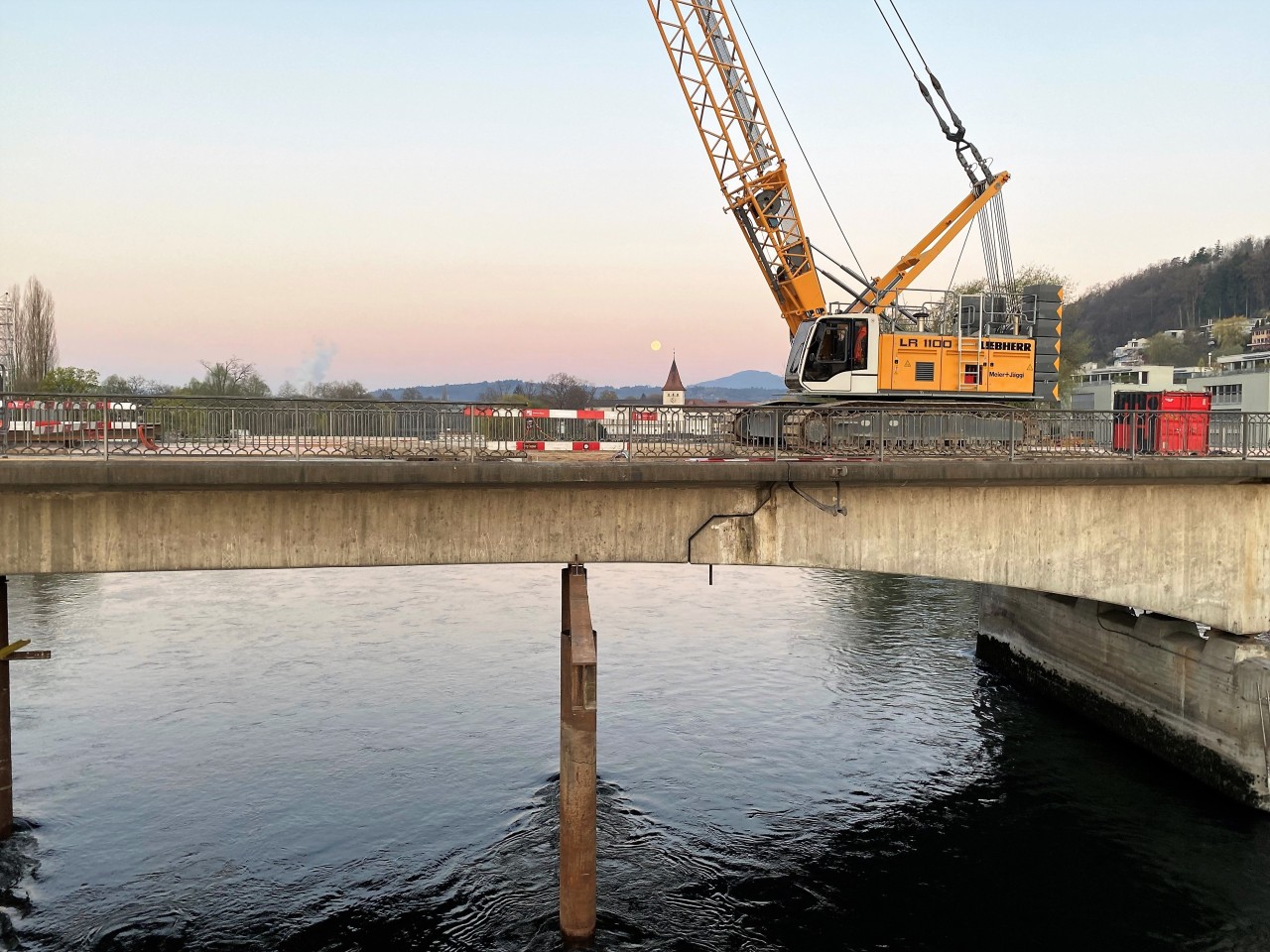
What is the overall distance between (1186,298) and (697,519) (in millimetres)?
196214

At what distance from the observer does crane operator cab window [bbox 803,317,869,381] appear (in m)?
21.8

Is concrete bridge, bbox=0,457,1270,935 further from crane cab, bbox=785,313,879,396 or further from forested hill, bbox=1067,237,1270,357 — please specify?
forested hill, bbox=1067,237,1270,357

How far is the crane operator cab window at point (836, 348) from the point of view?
21.8m

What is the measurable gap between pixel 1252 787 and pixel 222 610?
32664mm

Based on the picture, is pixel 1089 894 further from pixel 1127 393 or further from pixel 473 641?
pixel 473 641

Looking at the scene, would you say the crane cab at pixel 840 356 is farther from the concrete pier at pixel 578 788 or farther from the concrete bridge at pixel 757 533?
the concrete pier at pixel 578 788

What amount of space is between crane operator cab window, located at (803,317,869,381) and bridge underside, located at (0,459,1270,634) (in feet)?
17.6

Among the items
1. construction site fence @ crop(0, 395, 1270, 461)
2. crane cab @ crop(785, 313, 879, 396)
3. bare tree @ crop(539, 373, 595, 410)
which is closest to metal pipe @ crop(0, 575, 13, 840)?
construction site fence @ crop(0, 395, 1270, 461)

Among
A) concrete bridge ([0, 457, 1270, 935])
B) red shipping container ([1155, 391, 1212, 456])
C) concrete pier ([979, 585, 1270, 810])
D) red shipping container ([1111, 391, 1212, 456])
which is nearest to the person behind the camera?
concrete bridge ([0, 457, 1270, 935])

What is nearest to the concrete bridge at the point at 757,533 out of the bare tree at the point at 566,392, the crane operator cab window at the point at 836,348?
the crane operator cab window at the point at 836,348

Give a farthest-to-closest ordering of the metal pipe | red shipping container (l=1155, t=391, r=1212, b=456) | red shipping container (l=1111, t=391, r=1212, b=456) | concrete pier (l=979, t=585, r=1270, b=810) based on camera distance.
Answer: red shipping container (l=1155, t=391, r=1212, b=456) → red shipping container (l=1111, t=391, r=1212, b=456) → concrete pier (l=979, t=585, r=1270, b=810) → the metal pipe

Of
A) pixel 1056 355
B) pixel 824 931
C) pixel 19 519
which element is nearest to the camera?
pixel 19 519

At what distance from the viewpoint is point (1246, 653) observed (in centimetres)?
1839

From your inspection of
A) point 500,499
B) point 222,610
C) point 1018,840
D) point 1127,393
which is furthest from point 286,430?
point 222,610
